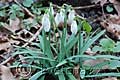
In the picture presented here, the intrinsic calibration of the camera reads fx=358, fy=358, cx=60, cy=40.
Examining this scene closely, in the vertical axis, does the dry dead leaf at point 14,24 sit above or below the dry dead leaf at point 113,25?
above

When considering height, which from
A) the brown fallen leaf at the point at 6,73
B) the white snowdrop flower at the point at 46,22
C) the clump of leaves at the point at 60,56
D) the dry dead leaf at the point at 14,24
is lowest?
the brown fallen leaf at the point at 6,73

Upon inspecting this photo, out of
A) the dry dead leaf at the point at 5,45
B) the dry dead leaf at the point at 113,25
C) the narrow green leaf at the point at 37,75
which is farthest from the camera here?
the dry dead leaf at the point at 113,25

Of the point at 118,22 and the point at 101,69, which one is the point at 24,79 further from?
the point at 118,22

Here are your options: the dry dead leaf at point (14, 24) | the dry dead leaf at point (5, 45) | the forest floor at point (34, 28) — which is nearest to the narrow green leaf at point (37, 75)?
the forest floor at point (34, 28)

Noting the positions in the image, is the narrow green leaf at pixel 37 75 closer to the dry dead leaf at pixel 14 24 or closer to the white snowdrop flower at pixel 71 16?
the white snowdrop flower at pixel 71 16

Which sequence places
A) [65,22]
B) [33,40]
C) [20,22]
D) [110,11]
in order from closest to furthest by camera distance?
[65,22], [33,40], [20,22], [110,11]

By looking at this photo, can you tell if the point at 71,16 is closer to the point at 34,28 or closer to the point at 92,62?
the point at 92,62

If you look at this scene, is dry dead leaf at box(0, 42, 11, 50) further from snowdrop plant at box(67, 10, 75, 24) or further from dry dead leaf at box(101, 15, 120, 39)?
dry dead leaf at box(101, 15, 120, 39)

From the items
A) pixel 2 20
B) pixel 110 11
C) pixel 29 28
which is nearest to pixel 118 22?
pixel 110 11
